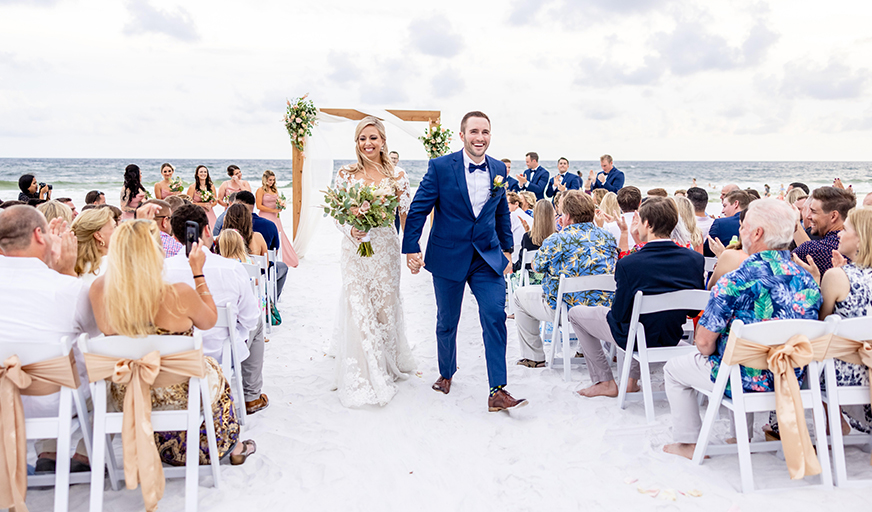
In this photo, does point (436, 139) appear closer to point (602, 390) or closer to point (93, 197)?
point (93, 197)

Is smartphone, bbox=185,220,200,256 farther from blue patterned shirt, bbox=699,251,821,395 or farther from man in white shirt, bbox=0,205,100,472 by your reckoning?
blue patterned shirt, bbox=699,251,821,395

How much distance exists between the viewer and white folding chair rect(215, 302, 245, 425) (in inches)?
128

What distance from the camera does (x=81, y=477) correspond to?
270cm

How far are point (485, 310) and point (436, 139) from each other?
18.6 ft

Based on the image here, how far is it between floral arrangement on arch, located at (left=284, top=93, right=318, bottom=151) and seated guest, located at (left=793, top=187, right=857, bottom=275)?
23.2 ft

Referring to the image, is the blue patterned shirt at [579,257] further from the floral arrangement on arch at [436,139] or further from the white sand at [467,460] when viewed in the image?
the floral arrangement on arch at [436,139]

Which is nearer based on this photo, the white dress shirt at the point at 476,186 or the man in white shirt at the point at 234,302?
the man in white shirt at the point at 234,302

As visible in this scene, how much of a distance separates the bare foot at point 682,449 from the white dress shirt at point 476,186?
6.28 feet

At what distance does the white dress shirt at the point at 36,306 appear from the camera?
7.88 feet

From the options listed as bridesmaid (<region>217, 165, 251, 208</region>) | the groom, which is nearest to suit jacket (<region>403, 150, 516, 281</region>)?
the groom

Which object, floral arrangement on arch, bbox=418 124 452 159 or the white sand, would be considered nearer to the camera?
the white sand

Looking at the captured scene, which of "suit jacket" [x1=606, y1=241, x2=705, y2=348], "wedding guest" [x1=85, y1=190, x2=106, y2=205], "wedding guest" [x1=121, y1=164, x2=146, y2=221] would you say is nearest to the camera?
"suit jacket" [x1=606, y1=241, x2=705, y2=348]

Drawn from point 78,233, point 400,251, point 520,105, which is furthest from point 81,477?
point 520,105

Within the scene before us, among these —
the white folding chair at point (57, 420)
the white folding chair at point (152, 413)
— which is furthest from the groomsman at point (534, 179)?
the white folding chair at point (57, 420)
